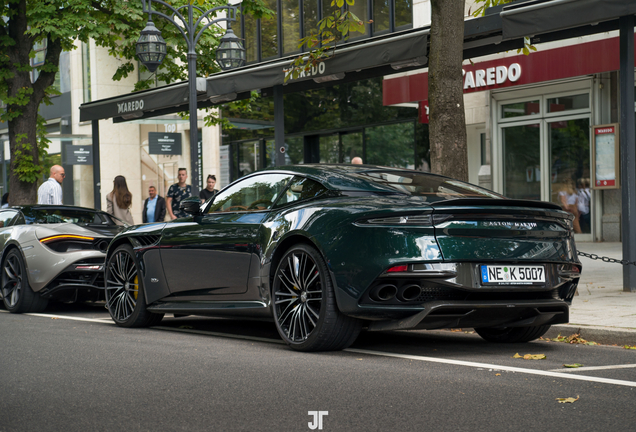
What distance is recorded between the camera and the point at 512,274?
5.66 meters

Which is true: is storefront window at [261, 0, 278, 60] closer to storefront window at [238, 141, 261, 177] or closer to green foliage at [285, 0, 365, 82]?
storefront window at [238, 141, 261, 177]

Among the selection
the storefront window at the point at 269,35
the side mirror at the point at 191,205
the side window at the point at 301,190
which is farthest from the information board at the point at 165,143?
the side window at the point at 301,190

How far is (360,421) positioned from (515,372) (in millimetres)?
1606

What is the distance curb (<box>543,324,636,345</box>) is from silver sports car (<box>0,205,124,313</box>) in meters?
5.06

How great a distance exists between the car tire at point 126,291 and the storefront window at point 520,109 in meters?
12.8

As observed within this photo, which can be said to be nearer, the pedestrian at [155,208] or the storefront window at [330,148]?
the pedestrian at [155,208]

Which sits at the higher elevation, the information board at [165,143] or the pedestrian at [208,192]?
the information board at [165,143]

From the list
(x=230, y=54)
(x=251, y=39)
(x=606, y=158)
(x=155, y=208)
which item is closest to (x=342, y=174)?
(x=230, y=54)

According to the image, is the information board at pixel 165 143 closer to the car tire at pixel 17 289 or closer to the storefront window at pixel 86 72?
the storefront window at pixel 86 72

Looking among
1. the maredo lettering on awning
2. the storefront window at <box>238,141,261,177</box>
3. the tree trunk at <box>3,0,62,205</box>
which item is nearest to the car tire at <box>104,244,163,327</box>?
the tree trunk at <box>3,0,62,205</box>

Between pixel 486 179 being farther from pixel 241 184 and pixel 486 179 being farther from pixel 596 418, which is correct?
pixel 596 418

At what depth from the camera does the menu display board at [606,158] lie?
15.6 meters

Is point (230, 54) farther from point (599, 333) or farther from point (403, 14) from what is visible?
point (599, 333)

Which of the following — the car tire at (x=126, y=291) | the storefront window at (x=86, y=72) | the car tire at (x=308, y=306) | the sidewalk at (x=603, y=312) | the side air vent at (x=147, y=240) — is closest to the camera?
the car tire at (x=308, y=306)
